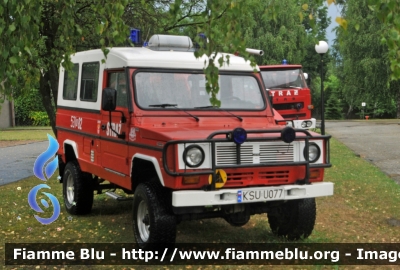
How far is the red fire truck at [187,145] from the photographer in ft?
20.8

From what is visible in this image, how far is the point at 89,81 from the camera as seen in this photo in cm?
894

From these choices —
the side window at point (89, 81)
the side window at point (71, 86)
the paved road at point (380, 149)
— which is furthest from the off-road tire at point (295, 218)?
the paved road at point (380, 149)

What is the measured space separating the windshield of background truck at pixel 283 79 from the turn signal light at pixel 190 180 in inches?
557

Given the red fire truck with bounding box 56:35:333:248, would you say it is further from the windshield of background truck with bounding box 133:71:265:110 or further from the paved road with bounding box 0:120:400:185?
the paved road with bounding box 0:120:400:185

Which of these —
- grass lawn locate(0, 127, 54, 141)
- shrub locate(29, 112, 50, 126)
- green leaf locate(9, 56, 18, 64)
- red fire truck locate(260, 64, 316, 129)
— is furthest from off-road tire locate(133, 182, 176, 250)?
shrub locate(29, 112, 50, 126)

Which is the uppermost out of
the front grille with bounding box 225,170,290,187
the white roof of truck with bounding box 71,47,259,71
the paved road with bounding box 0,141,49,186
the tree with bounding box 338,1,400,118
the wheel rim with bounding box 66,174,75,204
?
the tree with bounding box 338,1,400,118

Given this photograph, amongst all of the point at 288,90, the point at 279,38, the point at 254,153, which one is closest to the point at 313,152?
the point at 254,153

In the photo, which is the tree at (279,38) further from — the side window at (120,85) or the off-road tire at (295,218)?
the off-road tire at (295,218)

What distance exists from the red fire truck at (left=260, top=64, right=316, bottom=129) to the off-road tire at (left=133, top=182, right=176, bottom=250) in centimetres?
1349

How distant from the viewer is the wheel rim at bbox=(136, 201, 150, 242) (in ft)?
22.3

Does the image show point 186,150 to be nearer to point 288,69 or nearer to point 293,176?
point 293,176

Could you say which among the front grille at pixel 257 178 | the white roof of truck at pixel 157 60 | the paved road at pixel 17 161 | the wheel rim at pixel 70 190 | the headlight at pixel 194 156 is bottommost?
the paved road at pixel 17 161

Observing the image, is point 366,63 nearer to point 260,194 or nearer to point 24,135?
point 24,135

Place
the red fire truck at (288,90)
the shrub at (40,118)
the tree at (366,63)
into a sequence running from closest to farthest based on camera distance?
the red fire truck at (288,90) < the shrub at (40,118) < the tree at (366,63)
